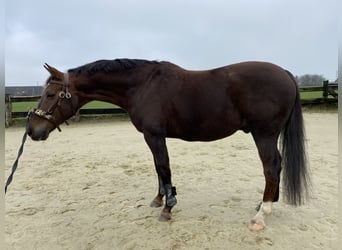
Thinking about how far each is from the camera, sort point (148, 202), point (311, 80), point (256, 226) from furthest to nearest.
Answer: point (311, 80)
point (148, 202)
point (256, 226)

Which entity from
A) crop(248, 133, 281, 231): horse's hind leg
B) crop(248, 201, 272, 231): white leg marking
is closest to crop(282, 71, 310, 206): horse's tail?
crop(248, 133, 281, 231): horse's hind leg

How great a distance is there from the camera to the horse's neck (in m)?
2.89

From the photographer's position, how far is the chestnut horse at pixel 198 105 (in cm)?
266

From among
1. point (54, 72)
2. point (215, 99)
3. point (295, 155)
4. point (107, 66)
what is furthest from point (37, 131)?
point (295, 155)

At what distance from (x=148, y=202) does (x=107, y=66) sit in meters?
1.68

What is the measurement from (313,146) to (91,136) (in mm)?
5954

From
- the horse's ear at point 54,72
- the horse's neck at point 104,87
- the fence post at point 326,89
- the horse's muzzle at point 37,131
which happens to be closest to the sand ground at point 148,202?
the horse's muzzle at point 37,131

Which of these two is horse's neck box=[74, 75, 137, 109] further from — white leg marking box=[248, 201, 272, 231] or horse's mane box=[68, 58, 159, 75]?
white leg marking box=[248, 201, 272, 231]

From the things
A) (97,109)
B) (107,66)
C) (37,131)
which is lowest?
(97,109)

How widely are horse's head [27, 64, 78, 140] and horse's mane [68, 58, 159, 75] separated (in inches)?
7.3

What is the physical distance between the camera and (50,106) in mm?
2779

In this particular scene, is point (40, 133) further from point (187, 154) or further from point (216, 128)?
point (187, 154)

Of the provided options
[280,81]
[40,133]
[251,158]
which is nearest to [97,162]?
[40,133]

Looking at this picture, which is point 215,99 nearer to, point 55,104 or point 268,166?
point 268,166
